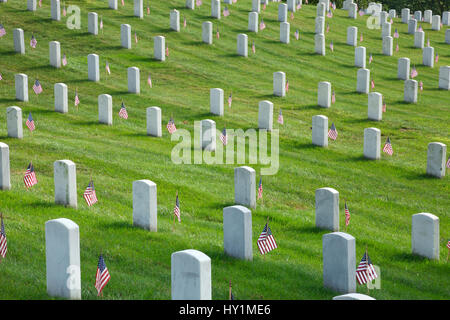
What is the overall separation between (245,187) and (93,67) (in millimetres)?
12084

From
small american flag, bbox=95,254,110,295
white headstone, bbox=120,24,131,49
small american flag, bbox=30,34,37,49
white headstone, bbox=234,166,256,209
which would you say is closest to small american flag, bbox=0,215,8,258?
small american flag, bbox=95,254,110,295

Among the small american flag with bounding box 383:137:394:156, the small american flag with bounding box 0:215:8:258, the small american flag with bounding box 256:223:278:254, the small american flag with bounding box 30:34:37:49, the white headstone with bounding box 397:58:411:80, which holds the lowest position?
the white headstone with bounding box 397:58:411:80

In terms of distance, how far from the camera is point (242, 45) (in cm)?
3111

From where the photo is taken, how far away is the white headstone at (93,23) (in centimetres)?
3046

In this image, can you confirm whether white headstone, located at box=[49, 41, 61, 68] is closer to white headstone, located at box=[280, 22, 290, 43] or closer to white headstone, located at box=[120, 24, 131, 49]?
white headstone, located at box=[120, 24, 131, 49]

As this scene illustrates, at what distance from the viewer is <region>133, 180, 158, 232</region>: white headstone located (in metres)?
13.1

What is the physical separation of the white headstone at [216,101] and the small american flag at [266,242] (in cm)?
1125

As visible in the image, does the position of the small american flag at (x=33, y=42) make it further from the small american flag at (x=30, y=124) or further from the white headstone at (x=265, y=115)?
the white headstone at (x=265, y=115)

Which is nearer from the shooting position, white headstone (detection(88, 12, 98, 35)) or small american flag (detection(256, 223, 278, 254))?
small american flag (detection(256, 223, 278, 254))

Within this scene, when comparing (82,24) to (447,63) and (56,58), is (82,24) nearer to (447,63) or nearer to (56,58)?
(56,58)

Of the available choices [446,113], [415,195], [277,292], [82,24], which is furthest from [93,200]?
[82,24]

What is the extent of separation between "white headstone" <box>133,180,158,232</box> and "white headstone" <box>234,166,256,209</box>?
8.30 feet

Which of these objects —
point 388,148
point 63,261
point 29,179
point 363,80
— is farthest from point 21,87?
point 63,261

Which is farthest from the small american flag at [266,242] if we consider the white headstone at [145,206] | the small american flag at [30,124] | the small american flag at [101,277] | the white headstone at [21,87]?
the white headstone at [21,87]
